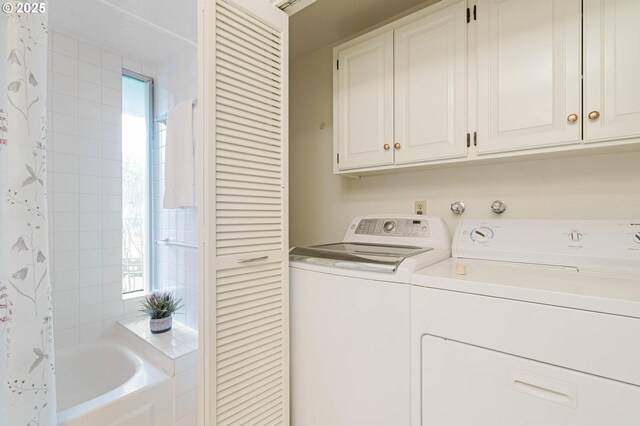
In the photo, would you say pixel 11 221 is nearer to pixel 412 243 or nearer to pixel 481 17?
pixel 412 243

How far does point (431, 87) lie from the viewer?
147 cm

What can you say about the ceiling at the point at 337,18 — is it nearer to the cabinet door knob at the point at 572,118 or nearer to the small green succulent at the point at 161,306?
the cabinet door knob at the point at 572,118

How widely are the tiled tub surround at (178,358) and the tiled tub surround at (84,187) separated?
0.42m

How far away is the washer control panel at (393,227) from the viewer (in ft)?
5.20

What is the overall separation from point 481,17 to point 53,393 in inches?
95.4

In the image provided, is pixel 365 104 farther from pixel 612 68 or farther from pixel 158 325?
pixel 158 325

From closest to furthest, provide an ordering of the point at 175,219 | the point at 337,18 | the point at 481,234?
the point at 481,234
the point at 337,18
the point at 175,219

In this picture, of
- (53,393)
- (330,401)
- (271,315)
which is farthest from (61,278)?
(330,401)

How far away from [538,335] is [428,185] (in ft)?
3.39

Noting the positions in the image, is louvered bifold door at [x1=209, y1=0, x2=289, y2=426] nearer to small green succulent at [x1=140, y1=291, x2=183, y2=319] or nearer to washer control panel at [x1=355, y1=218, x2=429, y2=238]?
washer control panel at [x1=355, y1=218, x2=429, y2=238]

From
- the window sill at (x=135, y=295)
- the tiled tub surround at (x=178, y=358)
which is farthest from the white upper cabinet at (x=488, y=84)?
the window sill at (x=135, y=295)

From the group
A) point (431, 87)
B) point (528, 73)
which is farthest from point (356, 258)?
point (528, 73)

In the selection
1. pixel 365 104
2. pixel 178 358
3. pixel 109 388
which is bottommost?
pixel 109 388

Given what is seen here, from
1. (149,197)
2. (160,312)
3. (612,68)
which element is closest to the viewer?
(612,68)
